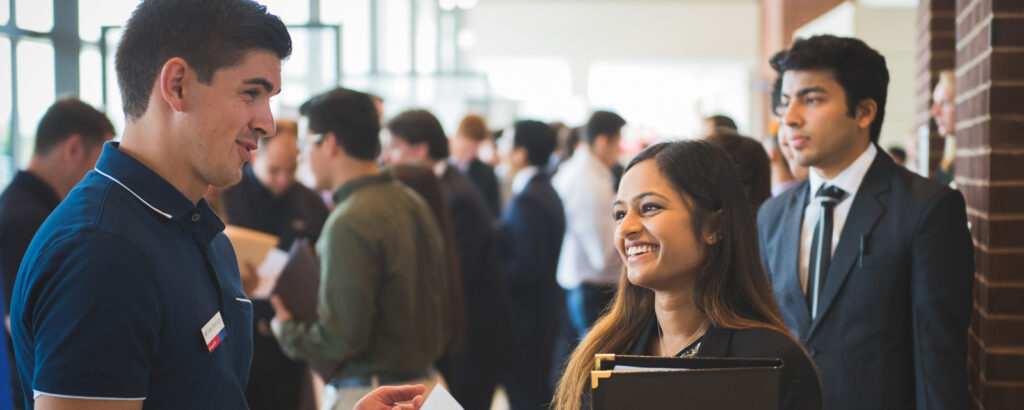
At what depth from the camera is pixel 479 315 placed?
477 cm

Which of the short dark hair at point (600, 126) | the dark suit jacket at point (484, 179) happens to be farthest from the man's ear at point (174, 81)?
the dark suit jacket at point (484, 179)

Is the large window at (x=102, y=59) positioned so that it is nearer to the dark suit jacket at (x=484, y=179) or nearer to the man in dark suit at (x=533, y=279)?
the dark suit jacket at (x=484, y=179)

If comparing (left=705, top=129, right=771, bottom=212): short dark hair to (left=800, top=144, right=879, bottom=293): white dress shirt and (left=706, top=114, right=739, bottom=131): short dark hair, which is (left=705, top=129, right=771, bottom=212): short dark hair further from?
(left=706, top=114, right=739, bottom=131): short dark hair

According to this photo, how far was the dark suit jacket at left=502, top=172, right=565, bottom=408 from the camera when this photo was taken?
543 centimetres

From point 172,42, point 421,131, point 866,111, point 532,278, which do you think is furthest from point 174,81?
point 532,278

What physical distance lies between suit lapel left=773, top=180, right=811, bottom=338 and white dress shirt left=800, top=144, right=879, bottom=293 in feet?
0.08

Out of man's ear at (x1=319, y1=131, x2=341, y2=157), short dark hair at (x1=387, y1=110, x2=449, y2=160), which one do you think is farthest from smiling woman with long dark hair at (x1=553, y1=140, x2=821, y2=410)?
short dark hair at (x1=387, y1=110, x2=449, y2=160)

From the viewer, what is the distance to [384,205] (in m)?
3.11

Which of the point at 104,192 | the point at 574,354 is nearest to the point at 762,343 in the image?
the point at 574,354

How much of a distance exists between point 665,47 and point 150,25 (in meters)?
19.1

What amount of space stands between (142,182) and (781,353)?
114 centimetres

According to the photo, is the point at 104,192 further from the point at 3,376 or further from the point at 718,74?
the point at 718,74

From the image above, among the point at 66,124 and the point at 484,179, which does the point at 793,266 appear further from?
the point at 484,179

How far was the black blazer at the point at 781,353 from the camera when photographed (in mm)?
1604
